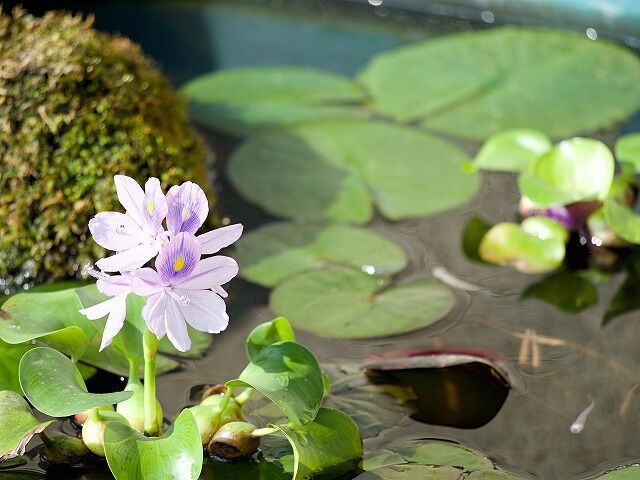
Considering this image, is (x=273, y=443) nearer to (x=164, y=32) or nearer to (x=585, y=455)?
(x=585, y=455)

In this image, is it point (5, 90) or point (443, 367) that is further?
point (5, 90)

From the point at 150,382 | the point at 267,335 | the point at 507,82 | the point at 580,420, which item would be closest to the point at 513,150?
the point at 507,82

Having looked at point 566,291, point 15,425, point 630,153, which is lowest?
point 566,291

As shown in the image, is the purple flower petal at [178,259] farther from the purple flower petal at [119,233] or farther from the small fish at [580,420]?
the small fish at [580,420]

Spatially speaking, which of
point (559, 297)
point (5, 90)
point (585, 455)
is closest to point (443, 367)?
point (585, 455)

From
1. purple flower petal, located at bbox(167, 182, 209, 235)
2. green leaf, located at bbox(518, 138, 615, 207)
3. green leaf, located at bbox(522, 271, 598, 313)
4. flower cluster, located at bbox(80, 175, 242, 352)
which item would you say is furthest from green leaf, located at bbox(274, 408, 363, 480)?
green leaf, located at bbox(518, 138, 615, 207)

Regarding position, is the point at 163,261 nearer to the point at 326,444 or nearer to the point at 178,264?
the point at 178,264
